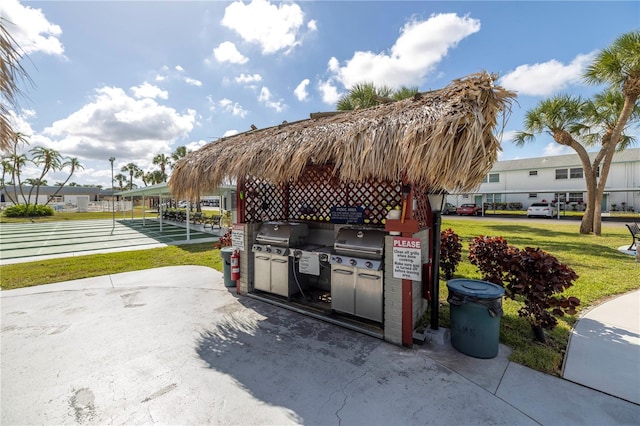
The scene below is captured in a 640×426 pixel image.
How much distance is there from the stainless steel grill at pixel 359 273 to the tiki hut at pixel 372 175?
0.09 ft

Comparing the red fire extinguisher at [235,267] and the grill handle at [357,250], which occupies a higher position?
the grill handle at [357,250]

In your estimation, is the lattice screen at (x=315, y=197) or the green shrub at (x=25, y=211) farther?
the green shrub at (x=25, y=211)

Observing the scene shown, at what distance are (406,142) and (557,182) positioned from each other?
33.9m

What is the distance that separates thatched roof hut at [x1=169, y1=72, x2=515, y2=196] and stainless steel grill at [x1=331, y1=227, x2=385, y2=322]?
95cm

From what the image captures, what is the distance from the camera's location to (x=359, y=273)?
151 inches

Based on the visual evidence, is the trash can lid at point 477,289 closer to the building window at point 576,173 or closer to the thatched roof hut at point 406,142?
the thatched roof hut at point 406,142

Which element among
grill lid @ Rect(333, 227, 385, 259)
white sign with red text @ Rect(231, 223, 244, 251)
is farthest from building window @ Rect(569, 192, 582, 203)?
white sign with red text @ Rect(231, 223, 244, 251)

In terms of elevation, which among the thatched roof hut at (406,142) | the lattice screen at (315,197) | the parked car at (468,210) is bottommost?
the parked car at (468,210)

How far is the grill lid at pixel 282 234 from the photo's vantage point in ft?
15.6

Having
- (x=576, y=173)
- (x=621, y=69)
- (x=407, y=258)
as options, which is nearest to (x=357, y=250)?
(x=407, y=258)

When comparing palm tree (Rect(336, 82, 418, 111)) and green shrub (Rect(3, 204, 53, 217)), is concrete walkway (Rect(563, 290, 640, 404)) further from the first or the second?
green shrub (Rect(3, 204, 53, 217))

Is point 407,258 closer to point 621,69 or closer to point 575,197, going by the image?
point 621,69

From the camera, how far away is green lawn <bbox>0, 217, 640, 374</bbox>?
337 centimetres

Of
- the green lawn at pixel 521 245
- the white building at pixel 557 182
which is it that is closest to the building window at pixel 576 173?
the white building at pixel 557 182
